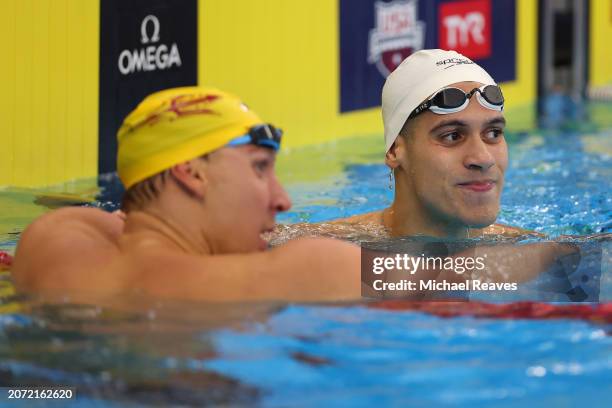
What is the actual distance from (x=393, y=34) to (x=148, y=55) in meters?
2.81

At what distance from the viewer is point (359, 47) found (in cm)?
845

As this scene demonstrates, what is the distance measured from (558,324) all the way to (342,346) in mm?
593

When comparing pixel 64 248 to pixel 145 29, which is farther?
pixel 145 29

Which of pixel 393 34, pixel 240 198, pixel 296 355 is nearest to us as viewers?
pixel 296 355

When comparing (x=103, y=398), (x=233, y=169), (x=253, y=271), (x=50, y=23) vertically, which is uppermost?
(x=50, y=23)

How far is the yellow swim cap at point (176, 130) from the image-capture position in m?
3.03

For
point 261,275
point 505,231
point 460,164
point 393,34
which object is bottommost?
point 505,231

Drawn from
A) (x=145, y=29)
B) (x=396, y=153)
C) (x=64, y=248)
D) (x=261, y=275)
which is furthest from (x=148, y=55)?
(x=261, y=275)

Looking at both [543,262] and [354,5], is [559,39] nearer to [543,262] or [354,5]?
[354,5]

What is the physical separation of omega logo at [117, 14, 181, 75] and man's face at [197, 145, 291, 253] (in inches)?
135

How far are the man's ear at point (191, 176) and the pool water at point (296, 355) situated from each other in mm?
324

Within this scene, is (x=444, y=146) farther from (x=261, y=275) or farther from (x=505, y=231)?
(x=261, y=275)

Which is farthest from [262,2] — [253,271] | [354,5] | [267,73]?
[253,271]

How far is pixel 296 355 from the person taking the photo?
2.79 meters
